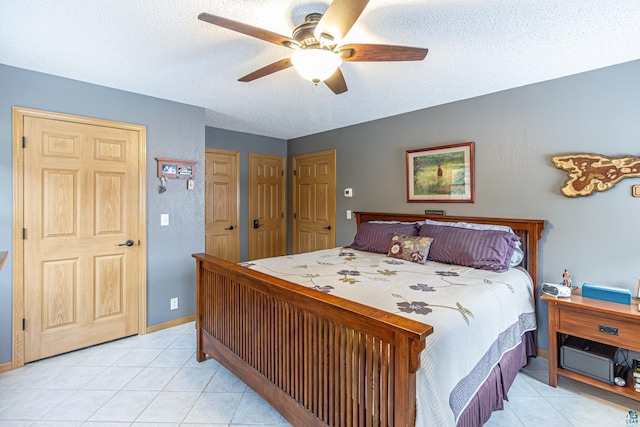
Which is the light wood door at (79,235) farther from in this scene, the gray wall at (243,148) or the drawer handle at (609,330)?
the drawer handle at (609,330)

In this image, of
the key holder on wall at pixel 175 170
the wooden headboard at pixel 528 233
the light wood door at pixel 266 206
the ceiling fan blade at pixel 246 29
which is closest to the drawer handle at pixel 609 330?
the wooden headboard at pixel 528 233

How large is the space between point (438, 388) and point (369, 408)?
0.30 meters

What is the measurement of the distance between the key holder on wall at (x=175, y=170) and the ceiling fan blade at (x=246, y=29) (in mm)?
2036

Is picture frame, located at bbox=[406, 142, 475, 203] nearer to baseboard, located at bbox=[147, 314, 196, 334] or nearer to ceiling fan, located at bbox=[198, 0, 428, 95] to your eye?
ceiling fan, located at bbox=[198, 0, 428, 95]

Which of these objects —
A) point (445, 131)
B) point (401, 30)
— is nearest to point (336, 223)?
point (445, 131)

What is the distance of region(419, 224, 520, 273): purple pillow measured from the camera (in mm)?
2451

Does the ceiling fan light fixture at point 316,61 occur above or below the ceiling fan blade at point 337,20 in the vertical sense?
below

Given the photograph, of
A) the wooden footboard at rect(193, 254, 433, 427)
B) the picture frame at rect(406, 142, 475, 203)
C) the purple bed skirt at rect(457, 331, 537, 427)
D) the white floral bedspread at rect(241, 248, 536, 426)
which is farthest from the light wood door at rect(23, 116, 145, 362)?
the purple bed skirt at rect(457, 331, 537, 427)

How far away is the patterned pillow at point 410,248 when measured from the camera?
107 inches

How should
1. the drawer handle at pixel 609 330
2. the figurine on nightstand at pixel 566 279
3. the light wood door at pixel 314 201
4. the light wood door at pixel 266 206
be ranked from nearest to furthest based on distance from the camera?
the drawer handle at pixel 609 330 < the figurine on nightstand at pixel 566 279 < the light wood door at pixel 314 201 < the light wood door at pixel 266 206

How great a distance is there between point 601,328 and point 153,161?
12.8 ft

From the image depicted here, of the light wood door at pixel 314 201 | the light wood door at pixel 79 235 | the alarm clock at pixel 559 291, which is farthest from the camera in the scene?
the light wood door at pixel 314 201

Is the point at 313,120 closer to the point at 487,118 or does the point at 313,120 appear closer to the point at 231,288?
the point at 487,118

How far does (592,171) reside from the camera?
240 cm
